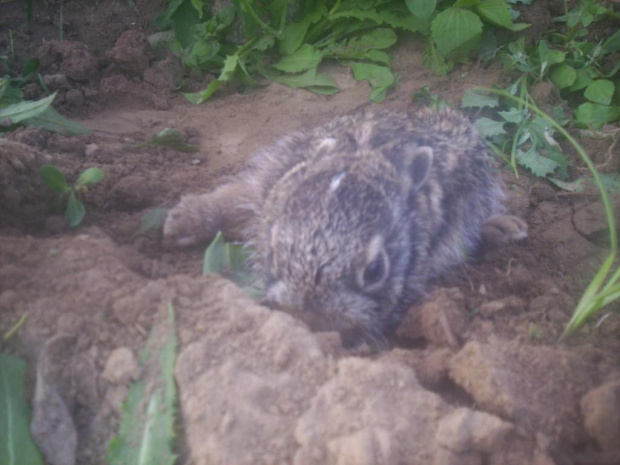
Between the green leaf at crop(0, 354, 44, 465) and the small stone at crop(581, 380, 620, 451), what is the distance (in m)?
2.25

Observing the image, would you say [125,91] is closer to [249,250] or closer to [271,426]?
[249,250]

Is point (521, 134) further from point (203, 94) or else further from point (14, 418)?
point (14, 418)

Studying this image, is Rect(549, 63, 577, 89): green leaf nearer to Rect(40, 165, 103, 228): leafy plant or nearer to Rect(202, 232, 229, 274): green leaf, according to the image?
Rect(202, 232, 229, 274): green leaf

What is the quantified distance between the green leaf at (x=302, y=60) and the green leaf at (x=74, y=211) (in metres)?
2.84

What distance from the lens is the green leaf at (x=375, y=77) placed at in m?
5.18

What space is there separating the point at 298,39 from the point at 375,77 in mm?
884

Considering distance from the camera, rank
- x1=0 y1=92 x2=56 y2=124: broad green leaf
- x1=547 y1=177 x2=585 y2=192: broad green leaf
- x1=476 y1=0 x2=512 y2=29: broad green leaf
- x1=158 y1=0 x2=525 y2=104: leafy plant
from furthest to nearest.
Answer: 1. x1=158 y1=0 x2=525 y2=104: leafy plant
2. x1=476 y1=0 x2=512 y2=29: broad green leaf
3. x1=547 y1=177 x2=585 y2=192: broad green leaf
4. x1=0 y1=92 x2=56 y2=124: broad green leaf

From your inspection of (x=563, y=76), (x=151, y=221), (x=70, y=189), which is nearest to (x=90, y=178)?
(x=70, y=189)

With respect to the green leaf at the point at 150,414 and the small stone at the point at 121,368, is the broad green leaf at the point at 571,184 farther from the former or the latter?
the small stone at the point at 121,368

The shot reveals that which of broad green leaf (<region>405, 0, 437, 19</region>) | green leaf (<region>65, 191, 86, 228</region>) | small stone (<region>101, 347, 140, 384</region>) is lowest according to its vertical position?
small stone (<region>101, 347, 140, 384</region>)

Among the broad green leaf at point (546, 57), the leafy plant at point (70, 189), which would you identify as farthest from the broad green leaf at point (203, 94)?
the broad green leaf at point (546, 57)

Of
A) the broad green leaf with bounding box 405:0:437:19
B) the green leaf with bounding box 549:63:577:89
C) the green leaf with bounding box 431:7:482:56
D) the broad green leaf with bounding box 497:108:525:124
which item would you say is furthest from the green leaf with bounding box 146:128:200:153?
the green leaf with bounding box 549:63:577:89

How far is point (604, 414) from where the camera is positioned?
2.11 metres

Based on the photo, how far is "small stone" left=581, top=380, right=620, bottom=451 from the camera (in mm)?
2078
